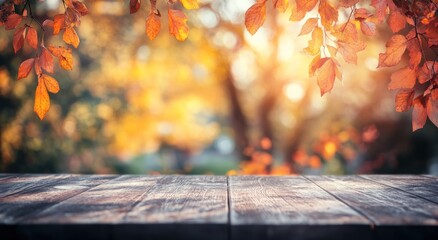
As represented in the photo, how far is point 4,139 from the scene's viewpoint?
7.96 m

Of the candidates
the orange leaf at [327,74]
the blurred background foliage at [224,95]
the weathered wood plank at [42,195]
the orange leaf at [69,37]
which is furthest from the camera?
the blurred background foliage at [224,95]

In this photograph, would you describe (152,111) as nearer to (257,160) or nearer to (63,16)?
(257,160)

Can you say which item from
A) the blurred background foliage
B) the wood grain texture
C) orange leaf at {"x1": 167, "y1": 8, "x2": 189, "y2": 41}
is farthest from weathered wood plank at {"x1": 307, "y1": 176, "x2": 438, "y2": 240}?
the blurred background foliage

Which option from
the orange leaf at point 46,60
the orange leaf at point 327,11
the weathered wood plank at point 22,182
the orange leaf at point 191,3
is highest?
the orange leaf at point 191,3

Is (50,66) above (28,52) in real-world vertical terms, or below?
below

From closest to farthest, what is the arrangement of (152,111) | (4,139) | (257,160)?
1. (257,160)
2. (4,139)
3. (152,111)

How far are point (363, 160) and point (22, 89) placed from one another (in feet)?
24.1

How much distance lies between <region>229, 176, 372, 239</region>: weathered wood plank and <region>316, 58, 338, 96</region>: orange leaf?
1.31 ft

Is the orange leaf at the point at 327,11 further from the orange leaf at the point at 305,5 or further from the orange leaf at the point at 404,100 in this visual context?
the orange leaf at the point at 404,100

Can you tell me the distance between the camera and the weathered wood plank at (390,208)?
1.04 metres

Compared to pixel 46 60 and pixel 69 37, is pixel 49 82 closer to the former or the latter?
pixel 46 60

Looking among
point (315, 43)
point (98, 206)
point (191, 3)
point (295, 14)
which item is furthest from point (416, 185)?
point (98, 206)

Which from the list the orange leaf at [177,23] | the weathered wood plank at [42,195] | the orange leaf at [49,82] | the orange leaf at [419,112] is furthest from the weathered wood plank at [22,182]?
the orange leaf at [419,112]

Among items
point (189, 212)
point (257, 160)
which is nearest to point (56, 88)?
point (189, 212)
